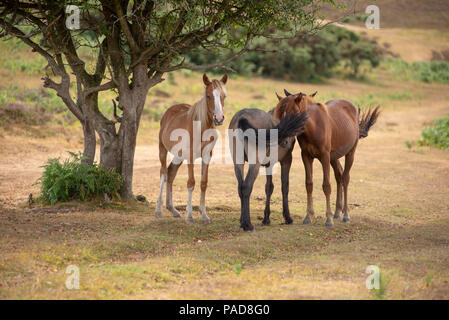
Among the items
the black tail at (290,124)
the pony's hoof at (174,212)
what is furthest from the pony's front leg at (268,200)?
the pony's hoof at (174,212)

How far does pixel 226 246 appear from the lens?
23.2 feet

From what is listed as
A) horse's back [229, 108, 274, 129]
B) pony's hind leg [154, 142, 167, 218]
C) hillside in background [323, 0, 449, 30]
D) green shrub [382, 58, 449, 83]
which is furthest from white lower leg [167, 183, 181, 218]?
hillside in background [323, 0, 449, 30]

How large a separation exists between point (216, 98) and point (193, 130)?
0.97 m

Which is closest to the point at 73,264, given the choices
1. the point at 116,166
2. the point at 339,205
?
the point at 116,166

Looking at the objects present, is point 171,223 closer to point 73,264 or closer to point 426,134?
point 73,264

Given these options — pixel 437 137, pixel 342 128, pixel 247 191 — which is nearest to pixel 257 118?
pixel 247 191

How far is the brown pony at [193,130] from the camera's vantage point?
810 cm

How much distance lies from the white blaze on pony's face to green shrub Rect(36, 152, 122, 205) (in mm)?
2615

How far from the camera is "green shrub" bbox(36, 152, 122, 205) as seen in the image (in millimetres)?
9281

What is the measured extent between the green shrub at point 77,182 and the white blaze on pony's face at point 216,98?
2.61 meters

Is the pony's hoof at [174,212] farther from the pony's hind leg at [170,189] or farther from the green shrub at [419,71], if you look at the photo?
the green shrub at [419,71]

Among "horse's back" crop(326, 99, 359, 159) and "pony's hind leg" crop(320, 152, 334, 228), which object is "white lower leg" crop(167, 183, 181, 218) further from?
"horse's back" crop(326, 99, 359, 159)

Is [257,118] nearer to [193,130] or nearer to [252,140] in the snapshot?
[252,140]
